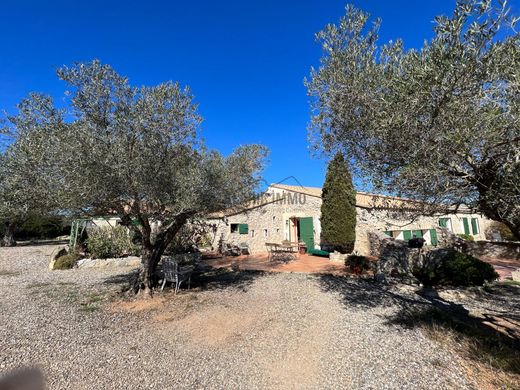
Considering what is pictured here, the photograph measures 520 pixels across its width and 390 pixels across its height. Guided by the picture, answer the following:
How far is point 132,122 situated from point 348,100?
205 inches

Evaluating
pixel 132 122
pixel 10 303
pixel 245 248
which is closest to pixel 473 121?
pixel 132 122

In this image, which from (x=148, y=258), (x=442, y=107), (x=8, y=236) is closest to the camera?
Answer: (x=442, y=107)

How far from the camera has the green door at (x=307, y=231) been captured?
64.3 ft

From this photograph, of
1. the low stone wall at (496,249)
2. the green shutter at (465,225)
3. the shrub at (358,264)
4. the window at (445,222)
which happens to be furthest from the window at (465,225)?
the shrub at (358,264)

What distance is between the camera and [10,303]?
8.24m

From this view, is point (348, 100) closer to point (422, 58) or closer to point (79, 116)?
point (422, 58)

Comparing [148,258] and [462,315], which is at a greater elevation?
[148,258]

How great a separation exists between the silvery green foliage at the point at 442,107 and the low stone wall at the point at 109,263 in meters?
13.3

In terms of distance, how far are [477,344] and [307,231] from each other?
14.4 metres

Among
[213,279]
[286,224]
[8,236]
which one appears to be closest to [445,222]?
[286,224]

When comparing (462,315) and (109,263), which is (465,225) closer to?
(462,315)

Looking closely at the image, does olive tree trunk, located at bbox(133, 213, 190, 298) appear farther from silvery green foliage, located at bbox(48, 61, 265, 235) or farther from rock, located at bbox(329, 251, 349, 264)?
rock, located at bbox(329, 251, 349, 264)

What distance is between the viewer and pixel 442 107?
423 cm

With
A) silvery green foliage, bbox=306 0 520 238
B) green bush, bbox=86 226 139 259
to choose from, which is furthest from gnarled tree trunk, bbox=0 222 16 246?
silvery green foliage, bbox=306 0 520 238
